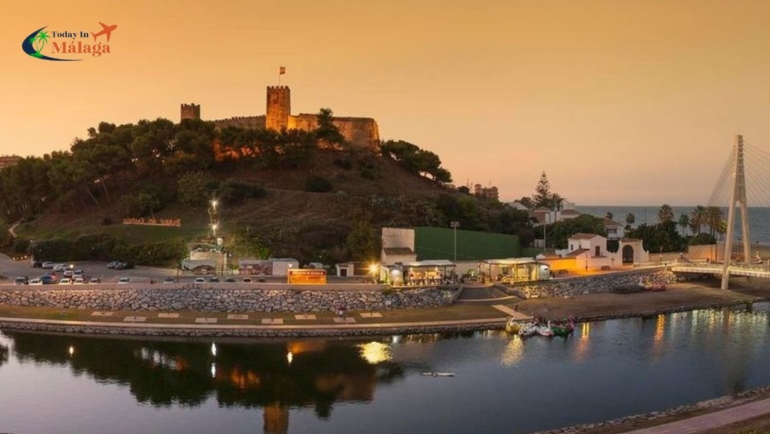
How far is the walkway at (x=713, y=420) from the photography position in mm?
21891

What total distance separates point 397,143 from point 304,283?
1971 inches

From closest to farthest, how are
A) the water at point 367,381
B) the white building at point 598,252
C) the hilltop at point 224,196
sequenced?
the water at point 367,381
the hilltop at point 224,196
the white building at point 598,252

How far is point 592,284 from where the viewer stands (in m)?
52.8

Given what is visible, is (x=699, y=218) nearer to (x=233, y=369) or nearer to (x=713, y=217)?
(x=713, y=217)

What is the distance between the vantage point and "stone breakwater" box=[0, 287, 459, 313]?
43.0 metres

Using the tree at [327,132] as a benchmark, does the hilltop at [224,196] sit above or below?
below

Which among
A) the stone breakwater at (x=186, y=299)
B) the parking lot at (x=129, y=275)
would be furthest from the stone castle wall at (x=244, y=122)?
the stone breakwater at (x=186, y=299)

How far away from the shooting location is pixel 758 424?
22.0m

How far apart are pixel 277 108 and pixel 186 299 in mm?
47080

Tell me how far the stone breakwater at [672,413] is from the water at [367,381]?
1.14 metres

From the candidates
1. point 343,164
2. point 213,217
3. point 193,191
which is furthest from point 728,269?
point 193,191

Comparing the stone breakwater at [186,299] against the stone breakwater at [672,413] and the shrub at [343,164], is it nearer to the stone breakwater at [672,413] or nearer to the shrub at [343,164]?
the stone breakwater at [672,413]

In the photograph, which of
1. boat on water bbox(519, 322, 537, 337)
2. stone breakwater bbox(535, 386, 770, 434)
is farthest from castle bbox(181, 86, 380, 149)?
stone breakwater bbox(535, 386, 770, 434)

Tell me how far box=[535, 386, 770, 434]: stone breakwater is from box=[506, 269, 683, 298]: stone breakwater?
70.4 feet
